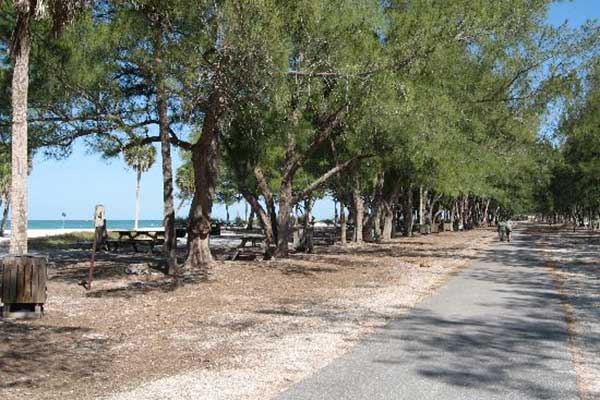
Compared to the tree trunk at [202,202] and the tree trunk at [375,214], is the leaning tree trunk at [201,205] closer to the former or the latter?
the tree trunk at [202,202]

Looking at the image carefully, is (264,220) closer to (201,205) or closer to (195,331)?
(201,205)

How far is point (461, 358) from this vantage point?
6.70 m

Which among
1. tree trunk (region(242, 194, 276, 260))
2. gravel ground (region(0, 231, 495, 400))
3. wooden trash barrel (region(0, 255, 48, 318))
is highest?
tree trunk (region(242, 194, 276, 260))

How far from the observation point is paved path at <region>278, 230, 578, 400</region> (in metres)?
5.53

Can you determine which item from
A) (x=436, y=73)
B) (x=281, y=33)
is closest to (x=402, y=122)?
(x=436, y=73)

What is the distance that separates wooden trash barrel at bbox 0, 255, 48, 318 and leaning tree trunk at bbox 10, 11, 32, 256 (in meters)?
1.27

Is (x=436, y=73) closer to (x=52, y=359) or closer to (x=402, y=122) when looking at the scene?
(x=402, y=122)

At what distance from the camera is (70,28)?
1238cm

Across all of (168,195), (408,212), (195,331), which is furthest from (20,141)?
(408,212)

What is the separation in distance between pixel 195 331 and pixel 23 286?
2.88m

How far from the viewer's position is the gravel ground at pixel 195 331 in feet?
19.5

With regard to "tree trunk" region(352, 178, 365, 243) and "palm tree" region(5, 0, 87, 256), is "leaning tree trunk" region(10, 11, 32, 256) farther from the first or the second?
"tree trunk" region(352, 178, 365, 243)

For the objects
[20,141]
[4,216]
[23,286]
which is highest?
[20,141]

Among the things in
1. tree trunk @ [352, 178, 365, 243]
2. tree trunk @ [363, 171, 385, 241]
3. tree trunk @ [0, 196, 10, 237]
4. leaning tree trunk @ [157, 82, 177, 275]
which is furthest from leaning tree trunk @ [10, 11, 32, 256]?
tree trunk @ [0, 196, 10, 237]
